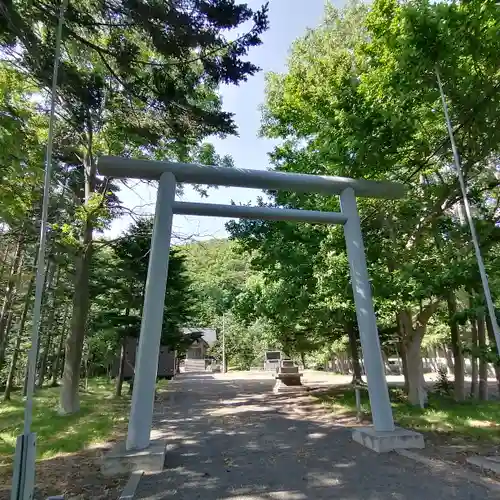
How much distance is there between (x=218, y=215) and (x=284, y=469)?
11.5ft

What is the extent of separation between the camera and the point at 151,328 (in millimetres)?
4594

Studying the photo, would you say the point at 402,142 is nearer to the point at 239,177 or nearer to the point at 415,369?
the point at 239,177

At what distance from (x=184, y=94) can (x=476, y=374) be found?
10947mm

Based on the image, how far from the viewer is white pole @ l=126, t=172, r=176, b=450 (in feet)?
14.2

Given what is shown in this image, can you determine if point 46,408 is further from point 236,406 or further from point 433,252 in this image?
point 433,252

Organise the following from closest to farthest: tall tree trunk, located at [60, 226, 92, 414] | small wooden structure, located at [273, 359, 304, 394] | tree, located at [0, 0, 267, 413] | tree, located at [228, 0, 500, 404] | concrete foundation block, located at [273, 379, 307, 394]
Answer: tree, located at [0, 0, 267, 413] → tree, located at [228, 0, 500, 404] → tall tree trunk, located at [60, 226, 92, 414] → concrete foundation block, located at [273, 379, 307, 394] → small wooden structure, located at [273, 359, 304, 394]

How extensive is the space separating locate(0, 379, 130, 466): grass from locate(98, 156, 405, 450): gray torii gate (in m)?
2.23

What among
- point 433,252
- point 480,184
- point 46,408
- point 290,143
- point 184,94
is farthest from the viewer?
point 290,143

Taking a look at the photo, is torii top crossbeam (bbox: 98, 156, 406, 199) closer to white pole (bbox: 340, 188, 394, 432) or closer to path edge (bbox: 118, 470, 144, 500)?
white pole (bbox: 340, 188, 394, 432)

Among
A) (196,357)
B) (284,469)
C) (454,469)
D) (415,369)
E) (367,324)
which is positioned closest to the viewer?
(454,469)

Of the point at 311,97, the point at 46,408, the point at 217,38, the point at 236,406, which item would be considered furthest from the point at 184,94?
the point at 46,408

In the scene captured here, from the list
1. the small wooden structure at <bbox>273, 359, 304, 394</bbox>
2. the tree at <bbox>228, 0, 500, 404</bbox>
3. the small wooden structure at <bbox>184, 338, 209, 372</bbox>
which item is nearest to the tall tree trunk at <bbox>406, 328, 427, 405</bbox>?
the tree at <bbox>228, 0, 500, 404</bbox>

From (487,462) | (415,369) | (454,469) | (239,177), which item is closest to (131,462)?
(454,469)

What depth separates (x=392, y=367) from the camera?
76.2 ft
